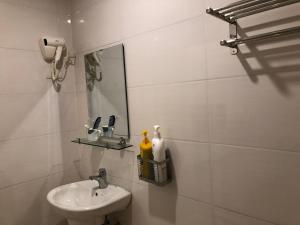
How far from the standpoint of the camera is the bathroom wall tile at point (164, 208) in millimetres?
1164

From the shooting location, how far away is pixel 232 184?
103 centimetres

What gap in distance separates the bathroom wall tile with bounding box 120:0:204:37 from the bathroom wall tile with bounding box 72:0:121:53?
85 millimetres

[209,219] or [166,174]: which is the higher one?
[166,174]

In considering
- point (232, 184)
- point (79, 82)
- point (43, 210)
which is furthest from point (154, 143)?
point (43, 210)

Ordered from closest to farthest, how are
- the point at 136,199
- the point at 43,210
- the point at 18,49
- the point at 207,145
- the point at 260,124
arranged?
→ the point at 260,124 → the point at 207,145 → the point at 136,199 → the point at 18,49 → the point at 43,210

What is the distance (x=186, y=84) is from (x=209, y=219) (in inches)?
26.2

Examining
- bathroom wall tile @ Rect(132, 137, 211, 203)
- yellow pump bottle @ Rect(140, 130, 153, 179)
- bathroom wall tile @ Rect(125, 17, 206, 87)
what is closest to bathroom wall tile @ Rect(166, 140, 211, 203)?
bathroom wall tile @ Rect(132, 137, 211, 203)

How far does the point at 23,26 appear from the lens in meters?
1.66

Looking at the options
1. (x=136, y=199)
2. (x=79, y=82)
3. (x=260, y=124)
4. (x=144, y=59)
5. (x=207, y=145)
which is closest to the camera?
(x=260, y=124)

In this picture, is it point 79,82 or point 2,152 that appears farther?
point 79,82

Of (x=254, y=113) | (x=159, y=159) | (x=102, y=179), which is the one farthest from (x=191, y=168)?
(x=102, y=179)

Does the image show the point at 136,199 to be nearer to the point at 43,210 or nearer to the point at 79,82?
the point at 43,210

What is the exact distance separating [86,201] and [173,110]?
94 centimetres

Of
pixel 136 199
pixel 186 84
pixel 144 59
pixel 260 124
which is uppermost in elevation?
pixel 144 59
